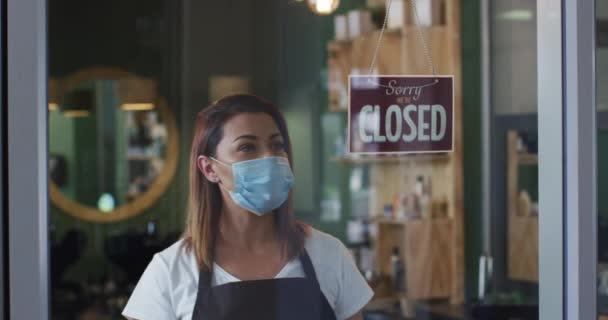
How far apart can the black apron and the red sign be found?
36cm

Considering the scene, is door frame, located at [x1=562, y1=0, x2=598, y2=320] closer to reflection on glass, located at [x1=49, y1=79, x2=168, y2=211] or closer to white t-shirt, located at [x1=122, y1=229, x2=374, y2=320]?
white t-shirt, located at [x1=122, y1=229, x2=374, y2=320]

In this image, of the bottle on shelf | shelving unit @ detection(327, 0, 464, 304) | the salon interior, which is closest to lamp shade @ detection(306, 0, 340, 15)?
the salon interior

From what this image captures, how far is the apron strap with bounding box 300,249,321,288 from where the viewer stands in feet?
6.11

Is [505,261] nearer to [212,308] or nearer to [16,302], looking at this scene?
[212,308]

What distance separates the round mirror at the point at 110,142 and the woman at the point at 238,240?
0.31 ft

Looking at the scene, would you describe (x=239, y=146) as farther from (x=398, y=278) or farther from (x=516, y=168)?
(x=516, y=168)

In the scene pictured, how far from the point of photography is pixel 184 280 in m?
1.74

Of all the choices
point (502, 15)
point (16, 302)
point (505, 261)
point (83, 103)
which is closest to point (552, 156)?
point (505, 261)

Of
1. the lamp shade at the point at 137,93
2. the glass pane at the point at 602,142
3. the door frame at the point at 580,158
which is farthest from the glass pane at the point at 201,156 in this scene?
the glass pane at the point at 602,142

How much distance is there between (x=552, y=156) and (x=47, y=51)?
1.31 metres

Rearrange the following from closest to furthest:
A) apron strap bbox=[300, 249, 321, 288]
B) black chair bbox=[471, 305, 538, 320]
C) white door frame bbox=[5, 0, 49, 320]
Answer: white door frame bbox=[5, 0, 49, 320], apron strap bbox=[300, 249, 321, 288], black chair bbox=[471, 305, 538, 320]

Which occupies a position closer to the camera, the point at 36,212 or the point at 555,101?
the point at 36,212

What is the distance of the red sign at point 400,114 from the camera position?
6.54ft

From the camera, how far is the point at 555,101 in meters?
2.17
